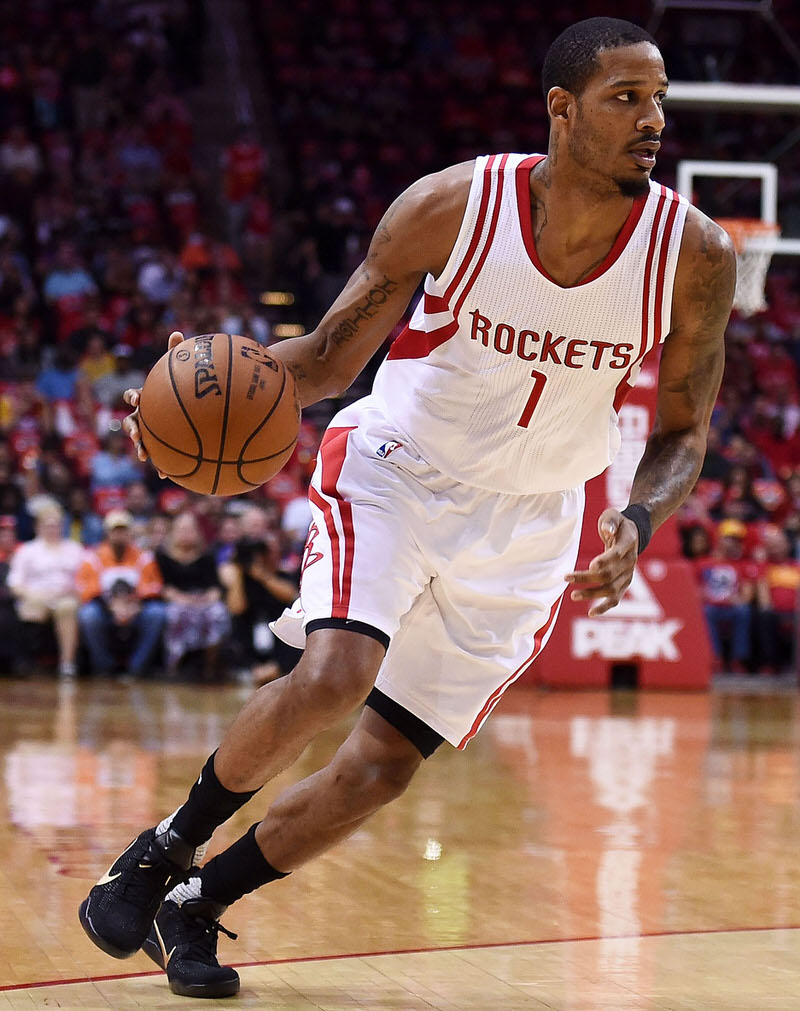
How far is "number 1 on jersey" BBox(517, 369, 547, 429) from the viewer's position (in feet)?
11.3

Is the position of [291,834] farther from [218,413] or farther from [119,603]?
[119,603]

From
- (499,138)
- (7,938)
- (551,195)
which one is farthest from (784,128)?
(7,938)

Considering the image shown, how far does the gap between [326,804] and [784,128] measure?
10.9 metres

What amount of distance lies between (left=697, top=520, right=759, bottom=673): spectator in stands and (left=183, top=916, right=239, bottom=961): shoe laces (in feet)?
28.5

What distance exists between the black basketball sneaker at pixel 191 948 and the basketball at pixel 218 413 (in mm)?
993

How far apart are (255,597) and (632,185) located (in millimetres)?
7627

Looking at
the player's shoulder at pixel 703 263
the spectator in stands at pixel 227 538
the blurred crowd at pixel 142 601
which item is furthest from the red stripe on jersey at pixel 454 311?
the spectator in stands at pixel 227 538

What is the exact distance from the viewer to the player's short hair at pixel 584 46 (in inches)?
129

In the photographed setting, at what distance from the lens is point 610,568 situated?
9.77ft

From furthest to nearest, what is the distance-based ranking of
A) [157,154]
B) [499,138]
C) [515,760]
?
1. [499,138]
2. [157,154]
3. [515,760]

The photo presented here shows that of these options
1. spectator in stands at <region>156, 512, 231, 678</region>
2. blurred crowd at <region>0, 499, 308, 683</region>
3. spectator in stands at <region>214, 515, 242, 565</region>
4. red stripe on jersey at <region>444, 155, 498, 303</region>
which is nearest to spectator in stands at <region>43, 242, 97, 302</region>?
blurred crowd at <region>0, 499, 308, 683</region>

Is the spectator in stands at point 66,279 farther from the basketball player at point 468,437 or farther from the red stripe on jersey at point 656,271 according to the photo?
the red stripe on jersey at point 656,271

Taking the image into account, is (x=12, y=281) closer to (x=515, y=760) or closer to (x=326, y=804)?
(x=515, y=760)

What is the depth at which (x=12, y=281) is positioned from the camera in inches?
547
